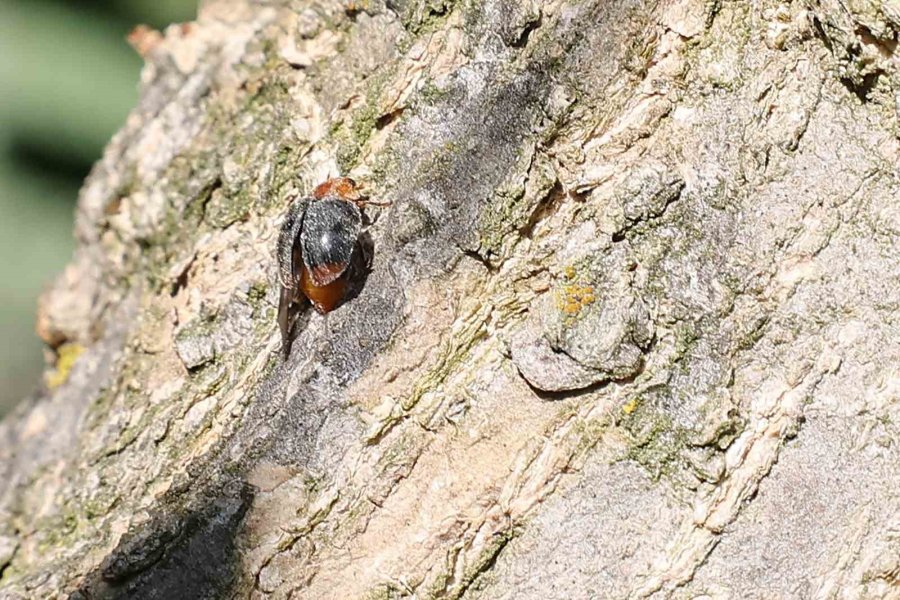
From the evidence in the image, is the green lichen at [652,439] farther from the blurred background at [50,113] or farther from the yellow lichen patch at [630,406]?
the blurred background at [50,113]

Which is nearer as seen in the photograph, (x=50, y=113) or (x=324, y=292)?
(x=324, y=292)

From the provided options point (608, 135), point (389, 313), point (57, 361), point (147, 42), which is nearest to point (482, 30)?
point (608, 135)

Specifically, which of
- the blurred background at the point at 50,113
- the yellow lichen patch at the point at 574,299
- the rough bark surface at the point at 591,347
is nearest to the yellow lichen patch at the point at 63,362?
the rough bark surface at the point at 591,347

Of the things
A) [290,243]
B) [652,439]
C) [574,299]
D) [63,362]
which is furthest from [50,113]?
[652,439]

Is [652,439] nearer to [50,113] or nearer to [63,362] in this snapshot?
[63,362]

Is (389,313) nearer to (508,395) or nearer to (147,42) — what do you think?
(508,395)

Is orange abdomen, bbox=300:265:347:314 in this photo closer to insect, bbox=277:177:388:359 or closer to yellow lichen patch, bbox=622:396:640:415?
insect, bbox=277:177:388:359
